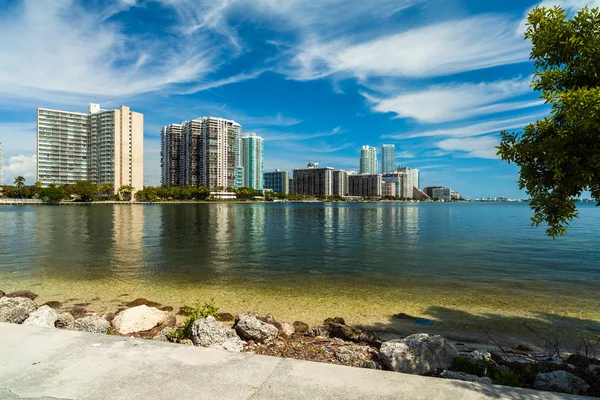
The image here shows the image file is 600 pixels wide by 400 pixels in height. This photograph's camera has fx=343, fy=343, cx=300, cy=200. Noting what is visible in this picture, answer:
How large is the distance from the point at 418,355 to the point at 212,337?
524 centimetres

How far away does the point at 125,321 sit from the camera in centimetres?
1159

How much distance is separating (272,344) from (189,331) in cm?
242

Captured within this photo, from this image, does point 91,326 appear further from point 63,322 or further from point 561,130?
point 561,130

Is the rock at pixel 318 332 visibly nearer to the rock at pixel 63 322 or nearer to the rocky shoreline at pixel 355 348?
the rocky shoreline at pixel 355 348

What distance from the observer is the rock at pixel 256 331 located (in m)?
10.3

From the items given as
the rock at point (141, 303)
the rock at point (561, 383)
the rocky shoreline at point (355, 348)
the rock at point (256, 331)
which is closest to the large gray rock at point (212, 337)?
the rocky shoreline at point (355, 348)

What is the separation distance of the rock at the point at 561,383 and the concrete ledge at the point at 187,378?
235 cm

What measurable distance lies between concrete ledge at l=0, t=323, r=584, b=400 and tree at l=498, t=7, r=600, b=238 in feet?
14.8

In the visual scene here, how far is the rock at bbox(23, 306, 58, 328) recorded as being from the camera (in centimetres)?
1041

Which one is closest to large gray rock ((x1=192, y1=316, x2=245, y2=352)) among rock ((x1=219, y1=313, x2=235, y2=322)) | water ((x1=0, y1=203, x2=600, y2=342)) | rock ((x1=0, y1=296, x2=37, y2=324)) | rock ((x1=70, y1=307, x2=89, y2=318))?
rock ((x1=219, y1=313, x2=235, y2=322))

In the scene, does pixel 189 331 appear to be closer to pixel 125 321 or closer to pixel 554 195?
pixel 125 321

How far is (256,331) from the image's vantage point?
10.4m

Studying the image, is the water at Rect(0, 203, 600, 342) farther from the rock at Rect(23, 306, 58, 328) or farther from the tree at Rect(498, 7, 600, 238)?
the tree at Rect(498, 7, 600, 238)

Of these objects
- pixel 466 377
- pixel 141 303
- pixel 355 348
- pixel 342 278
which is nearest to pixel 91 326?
pixel 141 303
